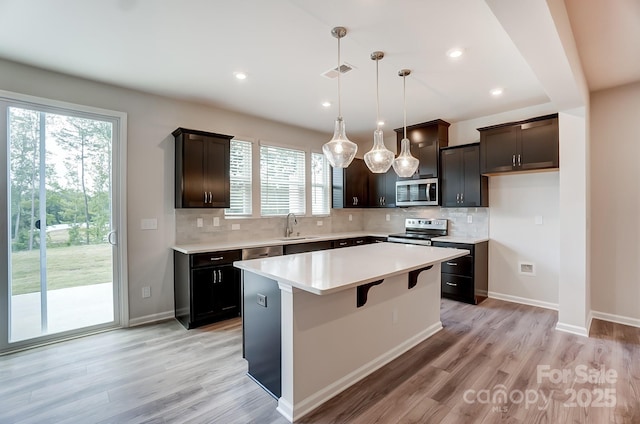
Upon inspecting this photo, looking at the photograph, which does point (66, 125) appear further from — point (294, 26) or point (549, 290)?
point (549, 290)

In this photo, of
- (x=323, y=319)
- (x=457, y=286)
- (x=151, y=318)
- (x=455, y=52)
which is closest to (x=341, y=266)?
(x=323, y=319)

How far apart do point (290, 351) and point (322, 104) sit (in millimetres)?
3068

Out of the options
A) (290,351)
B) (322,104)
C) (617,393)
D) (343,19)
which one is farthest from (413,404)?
(322,104)

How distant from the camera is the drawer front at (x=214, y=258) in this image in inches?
133

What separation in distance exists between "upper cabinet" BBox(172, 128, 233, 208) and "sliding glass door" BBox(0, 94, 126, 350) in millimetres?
678

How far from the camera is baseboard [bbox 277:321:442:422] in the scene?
1947 mm

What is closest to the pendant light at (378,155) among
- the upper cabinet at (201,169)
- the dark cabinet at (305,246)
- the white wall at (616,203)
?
the dark cabinet at (305,246)

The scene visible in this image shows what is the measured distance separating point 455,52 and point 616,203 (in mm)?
2713

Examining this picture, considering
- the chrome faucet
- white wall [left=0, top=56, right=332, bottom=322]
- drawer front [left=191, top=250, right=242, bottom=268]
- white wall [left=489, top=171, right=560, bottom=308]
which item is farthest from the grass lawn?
white wall [left=489, top=171, right=560, bottom=308]

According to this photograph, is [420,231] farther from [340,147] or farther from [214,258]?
[214,258]

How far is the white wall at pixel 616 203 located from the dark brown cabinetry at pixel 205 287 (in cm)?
432

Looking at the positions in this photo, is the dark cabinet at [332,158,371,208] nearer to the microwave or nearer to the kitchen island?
the microwave

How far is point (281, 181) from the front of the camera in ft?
16.0

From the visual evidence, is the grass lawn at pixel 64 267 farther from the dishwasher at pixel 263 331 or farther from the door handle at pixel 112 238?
the dishwasher at pixel 263 331
